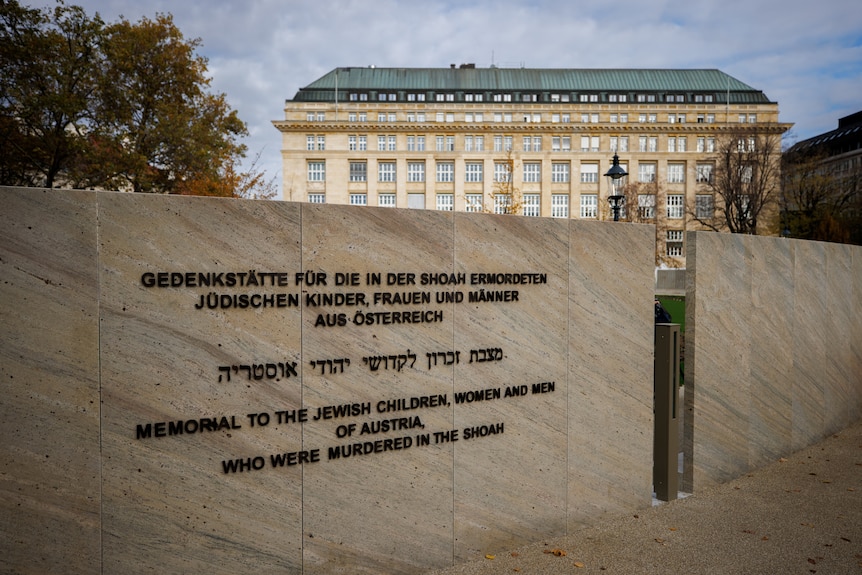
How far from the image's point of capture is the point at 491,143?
79.0 m

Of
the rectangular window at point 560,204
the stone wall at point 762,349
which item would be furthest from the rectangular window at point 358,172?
the stone wall at point 762,349

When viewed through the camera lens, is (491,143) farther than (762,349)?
Yes

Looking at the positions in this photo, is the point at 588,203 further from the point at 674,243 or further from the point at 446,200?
the point at 446,200

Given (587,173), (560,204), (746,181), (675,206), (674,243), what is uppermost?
(587,173)

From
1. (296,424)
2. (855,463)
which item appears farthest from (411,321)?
(855,463)

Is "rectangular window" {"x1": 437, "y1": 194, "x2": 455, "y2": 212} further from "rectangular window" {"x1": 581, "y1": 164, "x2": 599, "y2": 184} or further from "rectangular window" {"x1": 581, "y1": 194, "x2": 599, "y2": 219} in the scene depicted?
"rectangular window" {"x1": 581, "y1": 164, "x2": 599, "y2": 184}

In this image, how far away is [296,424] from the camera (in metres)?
4.63

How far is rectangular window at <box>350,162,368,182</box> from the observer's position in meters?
78.4

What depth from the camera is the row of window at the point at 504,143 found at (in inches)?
3095

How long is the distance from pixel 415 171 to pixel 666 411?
73.9 metres

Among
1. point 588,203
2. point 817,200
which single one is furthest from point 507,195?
point 588,203

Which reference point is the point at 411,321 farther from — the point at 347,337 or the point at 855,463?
the point at 855,463

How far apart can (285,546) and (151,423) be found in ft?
4.55

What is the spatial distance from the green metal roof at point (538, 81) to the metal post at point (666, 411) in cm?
8068
